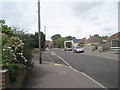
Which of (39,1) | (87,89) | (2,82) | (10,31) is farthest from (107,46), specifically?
(2,82)

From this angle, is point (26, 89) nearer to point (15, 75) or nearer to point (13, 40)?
point (15, 75)

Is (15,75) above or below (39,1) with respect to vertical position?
below

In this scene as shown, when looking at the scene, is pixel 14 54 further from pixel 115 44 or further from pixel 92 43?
pixel 92 43

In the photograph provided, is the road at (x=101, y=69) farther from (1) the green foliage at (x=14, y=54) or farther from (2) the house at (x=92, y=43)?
(2) the house at (x=92, y=43)

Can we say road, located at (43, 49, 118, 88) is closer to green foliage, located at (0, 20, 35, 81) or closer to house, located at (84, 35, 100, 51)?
green foliage, located at (0, 20, 35, 81)

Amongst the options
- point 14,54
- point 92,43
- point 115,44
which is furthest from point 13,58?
point 92,43

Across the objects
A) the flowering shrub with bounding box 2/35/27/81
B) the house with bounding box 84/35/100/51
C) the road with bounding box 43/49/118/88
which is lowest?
the road with bounding box 43/49/118/88

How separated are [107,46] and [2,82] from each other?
36.5 meters

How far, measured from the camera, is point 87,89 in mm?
5559

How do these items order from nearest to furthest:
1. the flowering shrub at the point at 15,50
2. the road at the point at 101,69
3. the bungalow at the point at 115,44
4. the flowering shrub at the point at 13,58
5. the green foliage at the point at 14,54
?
the flowering shrub at the point at 13,58, the green foliage at the point at 14,54, the flowering shrub at the point at 15,50, the road at the point at 101,69, the bungalow at the point at 115,44

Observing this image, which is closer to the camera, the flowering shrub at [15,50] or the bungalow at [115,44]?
the flowering shrub at [15,50]

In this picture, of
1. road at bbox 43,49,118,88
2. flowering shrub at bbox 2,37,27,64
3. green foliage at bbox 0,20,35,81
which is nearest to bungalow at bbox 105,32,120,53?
road at bbox 43,49,118,88

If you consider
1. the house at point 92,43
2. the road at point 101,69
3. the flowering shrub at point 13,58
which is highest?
the house at point 92,43

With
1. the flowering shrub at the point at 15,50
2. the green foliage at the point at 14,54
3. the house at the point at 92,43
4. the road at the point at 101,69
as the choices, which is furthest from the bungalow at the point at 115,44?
the flowering shrub at the point at 15,50
